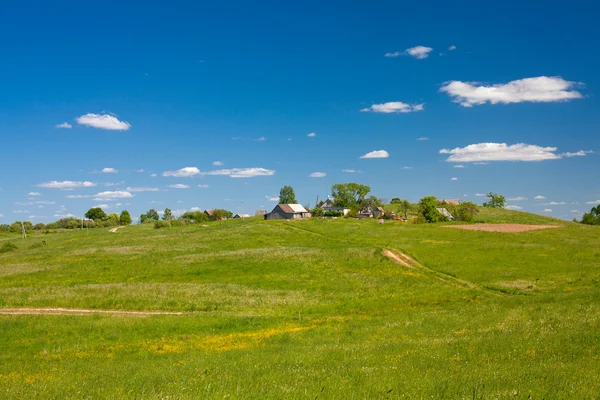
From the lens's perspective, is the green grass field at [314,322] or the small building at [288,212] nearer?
the green grass field at [314,322]

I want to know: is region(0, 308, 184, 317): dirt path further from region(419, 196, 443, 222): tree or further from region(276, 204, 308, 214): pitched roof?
region(276, 204, 308, 214): pitched roof

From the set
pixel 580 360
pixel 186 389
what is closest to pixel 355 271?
pixel 580 360

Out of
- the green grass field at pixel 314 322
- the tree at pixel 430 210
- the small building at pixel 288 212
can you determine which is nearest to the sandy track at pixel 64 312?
the green grass field at pixel 314 322

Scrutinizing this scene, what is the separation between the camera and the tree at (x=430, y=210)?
417ft

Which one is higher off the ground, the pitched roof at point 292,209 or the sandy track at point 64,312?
the pitched roof at point 292,209

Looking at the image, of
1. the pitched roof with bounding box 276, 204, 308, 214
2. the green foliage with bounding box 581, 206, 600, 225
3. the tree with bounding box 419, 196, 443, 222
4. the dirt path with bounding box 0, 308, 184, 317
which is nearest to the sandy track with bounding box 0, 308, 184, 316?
the dirt path with bounding box 0, 308, 184, 317

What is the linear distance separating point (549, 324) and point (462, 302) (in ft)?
57.0

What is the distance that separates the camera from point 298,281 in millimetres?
51156

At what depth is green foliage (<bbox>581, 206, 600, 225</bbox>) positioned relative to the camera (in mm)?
166000

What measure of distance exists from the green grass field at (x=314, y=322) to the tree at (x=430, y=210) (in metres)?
47.0

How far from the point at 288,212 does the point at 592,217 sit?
117 metres

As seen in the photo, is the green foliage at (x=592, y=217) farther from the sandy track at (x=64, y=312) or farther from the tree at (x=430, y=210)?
the sandy track at (x=64, y=312)

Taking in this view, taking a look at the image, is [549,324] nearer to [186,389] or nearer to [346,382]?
[346,382]

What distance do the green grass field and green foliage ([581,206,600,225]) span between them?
10534 cm
